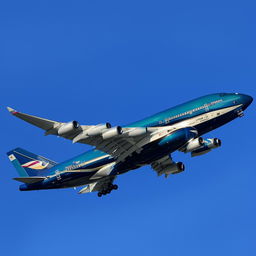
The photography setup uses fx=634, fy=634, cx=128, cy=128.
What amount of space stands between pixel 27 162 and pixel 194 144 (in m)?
19.5

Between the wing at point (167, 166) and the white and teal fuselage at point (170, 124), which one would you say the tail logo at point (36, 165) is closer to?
the white and teal fuselage at point (170, 124)

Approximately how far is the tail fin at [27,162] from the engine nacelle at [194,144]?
1564 cm

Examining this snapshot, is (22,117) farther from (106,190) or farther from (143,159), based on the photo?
(106,190)

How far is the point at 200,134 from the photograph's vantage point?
206ft

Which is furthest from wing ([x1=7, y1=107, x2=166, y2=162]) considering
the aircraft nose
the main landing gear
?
the aircraft nose

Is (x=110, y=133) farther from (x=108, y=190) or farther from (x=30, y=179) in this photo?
(x=108, y=190)

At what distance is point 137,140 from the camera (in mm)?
61031

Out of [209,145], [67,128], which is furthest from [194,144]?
[67,128]

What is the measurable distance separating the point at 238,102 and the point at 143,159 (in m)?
11.1

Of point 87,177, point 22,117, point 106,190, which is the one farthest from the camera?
point 106,190

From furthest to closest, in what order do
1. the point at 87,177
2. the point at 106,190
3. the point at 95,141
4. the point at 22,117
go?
the point at 106,190
the point at 87,177
the point at 95,141
the point at 22,117

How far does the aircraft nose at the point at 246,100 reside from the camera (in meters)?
63.4

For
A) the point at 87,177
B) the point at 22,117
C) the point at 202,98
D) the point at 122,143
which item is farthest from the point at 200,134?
the point at 22,117

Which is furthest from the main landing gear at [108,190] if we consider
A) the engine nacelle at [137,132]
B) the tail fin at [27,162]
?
the engine nacelle at [137,132]
